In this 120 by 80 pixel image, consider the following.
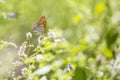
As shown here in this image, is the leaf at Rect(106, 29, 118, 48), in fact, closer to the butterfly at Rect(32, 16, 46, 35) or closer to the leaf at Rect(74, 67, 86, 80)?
the leaf at Rect(74, 67, 86, 80)

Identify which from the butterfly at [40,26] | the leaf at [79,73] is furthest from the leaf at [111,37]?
the butterfly at [40,26]

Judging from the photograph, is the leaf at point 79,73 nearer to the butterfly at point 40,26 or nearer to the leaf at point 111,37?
the leaf at point 111,37

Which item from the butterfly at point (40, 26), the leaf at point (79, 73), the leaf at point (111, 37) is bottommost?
the leaf at point (79, 73)

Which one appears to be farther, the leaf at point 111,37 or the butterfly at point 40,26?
the butterfly at point 40,26

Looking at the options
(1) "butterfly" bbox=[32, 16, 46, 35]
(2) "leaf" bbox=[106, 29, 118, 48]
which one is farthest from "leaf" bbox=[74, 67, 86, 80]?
(1) "butterfly" bbox=[32, 16, 46, 35]

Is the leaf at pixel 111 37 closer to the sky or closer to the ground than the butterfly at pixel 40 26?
closer to the ground

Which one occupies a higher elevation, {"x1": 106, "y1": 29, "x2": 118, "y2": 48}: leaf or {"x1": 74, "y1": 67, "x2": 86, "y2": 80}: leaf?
{"x1": 106, "y1": 29, "x2": 118, "y2": 48}: leaf

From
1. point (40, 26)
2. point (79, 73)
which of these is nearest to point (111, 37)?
point (79, 73)

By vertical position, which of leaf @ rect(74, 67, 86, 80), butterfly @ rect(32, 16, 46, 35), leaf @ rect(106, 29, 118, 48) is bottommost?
leaf @ rect(74, 67, 86, 80)

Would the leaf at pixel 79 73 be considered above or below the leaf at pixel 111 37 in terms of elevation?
below

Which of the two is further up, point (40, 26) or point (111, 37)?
point (40, 26)

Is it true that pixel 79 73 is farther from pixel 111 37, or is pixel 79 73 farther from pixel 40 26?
pixel 40 26
